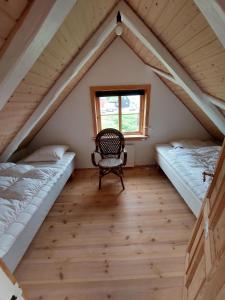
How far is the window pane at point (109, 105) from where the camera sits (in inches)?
142

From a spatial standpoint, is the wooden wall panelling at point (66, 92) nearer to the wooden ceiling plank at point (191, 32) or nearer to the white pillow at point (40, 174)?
the white pillow at point (40, 174)

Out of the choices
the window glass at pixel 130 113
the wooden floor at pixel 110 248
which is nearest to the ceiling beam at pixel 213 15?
the wooden floor at pixel 110 248

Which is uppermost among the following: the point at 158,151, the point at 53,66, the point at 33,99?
the point at 53,66

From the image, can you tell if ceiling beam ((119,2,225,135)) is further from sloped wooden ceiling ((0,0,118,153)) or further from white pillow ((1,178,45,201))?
white pillow ((1,178,45,201))

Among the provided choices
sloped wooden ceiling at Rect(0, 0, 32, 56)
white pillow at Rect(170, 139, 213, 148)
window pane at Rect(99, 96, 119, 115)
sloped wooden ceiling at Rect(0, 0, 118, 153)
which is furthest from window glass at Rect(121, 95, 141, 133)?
sloped wooden ceiling at Rect(0, 0, 32, 56)

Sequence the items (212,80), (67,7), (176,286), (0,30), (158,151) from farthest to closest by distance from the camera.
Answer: (158,151) < (212,80) < (176,286) < (67,7) < (0,30)

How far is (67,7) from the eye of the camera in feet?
3.66

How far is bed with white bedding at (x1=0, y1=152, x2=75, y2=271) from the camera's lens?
1.57 m

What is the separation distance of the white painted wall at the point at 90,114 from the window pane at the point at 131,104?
29cm

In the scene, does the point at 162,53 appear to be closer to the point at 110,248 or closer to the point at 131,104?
the point at 131,104

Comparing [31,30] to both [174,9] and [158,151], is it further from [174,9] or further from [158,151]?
[158,151]

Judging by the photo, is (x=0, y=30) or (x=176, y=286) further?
(x=176, y=286)

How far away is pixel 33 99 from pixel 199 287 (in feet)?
7.49

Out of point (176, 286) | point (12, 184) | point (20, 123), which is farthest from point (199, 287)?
point (20, 123)
